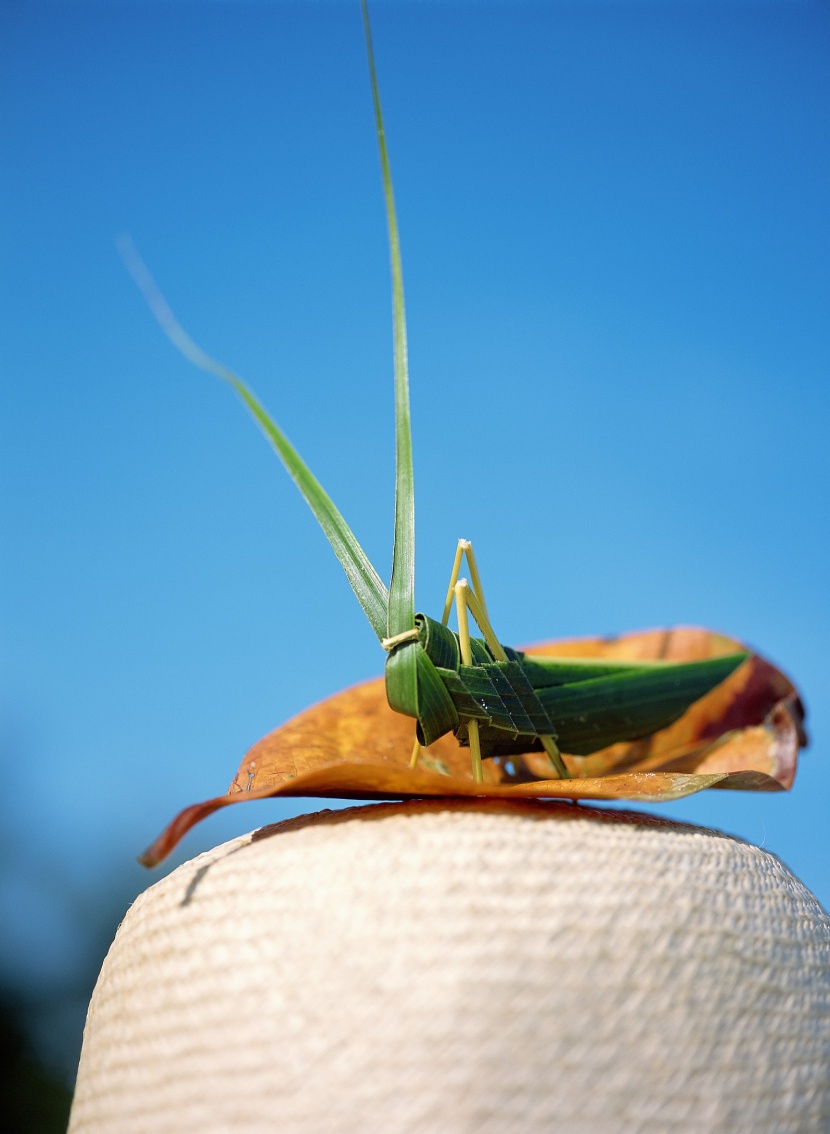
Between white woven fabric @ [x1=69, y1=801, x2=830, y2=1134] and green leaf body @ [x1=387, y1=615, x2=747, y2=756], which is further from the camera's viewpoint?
green leaf body @ [x1=387, y1=615, x2=747, y2=756]

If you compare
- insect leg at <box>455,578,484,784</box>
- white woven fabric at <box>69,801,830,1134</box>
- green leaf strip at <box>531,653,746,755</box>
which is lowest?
white woven fabric at <box>69,801,830,1134</box>

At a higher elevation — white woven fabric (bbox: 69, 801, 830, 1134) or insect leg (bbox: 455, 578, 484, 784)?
insect leg (bbox: 455, 578, 484, 784)

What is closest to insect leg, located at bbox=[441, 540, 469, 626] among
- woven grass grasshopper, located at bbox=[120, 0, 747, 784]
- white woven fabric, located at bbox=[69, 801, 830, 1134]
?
woven grass grasshopper, located at bbox=[120, 0, 747, 784]

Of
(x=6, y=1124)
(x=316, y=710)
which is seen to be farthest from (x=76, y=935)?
(x=316, y=710)

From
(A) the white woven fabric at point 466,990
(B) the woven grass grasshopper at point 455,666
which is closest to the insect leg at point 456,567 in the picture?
(B) the woven grass grasshopper at point 455,666

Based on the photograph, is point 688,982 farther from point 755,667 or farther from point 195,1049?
point 755,667

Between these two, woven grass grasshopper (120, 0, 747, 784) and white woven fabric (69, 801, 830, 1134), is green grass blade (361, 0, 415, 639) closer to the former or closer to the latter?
woven grass grasshopper (120, 0, 747, 784)
